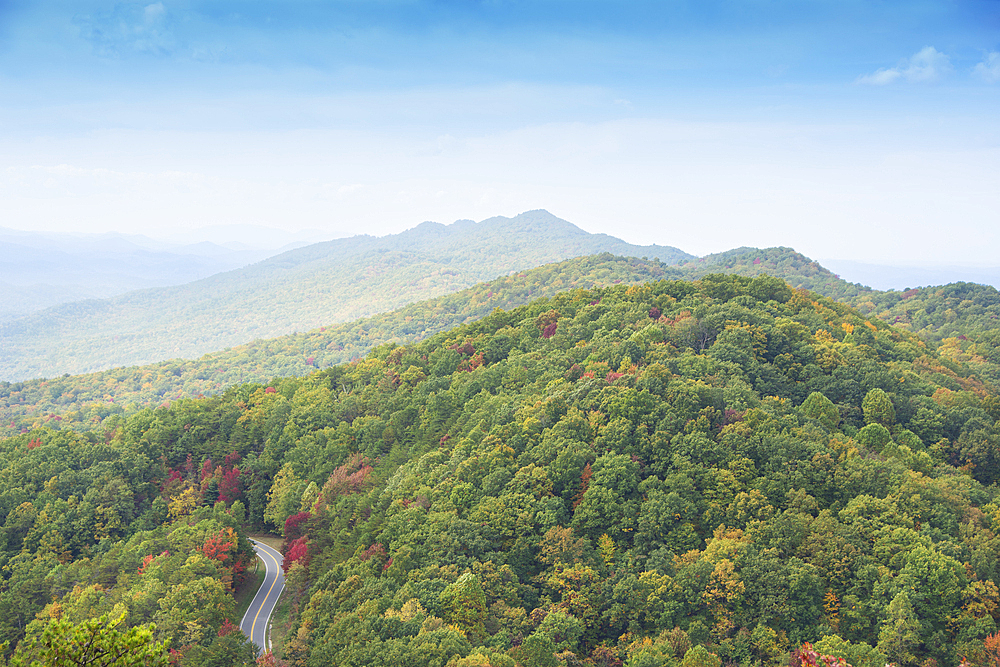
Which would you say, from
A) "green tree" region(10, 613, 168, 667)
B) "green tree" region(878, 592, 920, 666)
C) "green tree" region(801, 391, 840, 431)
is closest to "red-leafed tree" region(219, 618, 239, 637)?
"green tree" region(10, 613, 168, 667)

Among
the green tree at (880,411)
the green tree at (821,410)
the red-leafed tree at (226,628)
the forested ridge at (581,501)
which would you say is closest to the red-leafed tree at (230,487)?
the forested ridge at (581,501)

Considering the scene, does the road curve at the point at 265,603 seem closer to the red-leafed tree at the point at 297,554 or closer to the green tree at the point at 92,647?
the red-leafed tree at the point at 297,554

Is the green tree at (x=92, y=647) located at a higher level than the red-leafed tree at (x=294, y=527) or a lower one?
higher

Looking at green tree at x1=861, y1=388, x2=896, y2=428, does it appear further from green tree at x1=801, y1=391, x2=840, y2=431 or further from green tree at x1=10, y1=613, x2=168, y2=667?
green tree at x1=10, y1=613, x2=168, y2=667

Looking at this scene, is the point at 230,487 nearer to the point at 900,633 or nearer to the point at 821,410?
the point at 821,410

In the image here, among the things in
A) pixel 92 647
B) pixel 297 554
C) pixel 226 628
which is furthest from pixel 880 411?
pixel 92 647
